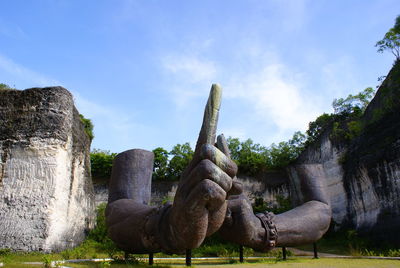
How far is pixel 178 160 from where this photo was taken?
1998 centimetres

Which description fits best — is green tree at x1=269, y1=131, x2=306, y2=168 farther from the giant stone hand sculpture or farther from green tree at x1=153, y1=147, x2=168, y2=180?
the giant stone hand sculpture

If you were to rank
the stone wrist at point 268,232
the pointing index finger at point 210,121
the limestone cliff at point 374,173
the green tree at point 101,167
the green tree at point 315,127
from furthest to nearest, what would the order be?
1. the green tree at point 315,127
2. the green tree at point 101,167
3. the limestone cliff at point 374,173
4. the stone wrist at point 268,232
5. the pointing index finger at point 210,121

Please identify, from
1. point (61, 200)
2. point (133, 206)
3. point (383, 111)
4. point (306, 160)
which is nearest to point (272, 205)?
point (306, 160)

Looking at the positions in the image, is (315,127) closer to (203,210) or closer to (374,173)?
(374,173)

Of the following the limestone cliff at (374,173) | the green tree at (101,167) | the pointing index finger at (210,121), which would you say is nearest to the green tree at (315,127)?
the limestone cliff at (374,173)

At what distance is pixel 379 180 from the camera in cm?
1005

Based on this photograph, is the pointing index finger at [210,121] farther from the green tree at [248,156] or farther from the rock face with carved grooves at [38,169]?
the green tree at [248,156]

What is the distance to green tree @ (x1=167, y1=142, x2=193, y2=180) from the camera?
1923 centimetres

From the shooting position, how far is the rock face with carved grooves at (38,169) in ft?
22.7

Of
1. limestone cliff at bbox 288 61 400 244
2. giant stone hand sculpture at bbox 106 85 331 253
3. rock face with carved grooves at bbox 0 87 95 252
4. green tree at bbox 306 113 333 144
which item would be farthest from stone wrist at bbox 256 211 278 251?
green tree at bbox 306 113 333 144

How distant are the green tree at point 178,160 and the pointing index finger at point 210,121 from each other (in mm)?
15367

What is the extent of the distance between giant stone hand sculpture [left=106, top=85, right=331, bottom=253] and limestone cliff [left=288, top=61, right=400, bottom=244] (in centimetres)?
315

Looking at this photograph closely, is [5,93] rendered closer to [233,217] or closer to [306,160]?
[233,217]

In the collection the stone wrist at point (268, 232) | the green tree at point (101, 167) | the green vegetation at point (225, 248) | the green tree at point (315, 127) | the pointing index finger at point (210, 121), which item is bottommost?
the green vegetation at point (225, 248)
